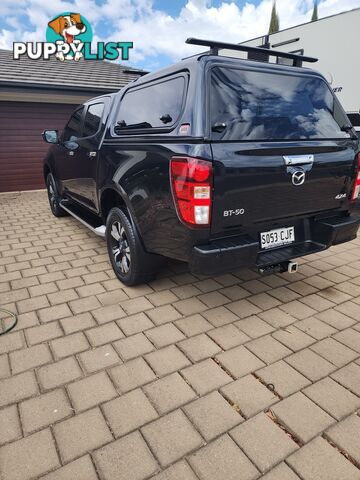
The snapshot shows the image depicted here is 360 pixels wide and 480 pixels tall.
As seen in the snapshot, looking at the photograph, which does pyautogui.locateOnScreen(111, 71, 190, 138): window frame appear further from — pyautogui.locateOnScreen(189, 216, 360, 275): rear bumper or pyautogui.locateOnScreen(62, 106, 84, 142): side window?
pyautogui.locateOnScreen(62, 106, 84, 142): side window

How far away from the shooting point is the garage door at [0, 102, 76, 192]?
9086 millimetres

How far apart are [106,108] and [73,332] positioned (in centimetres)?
256

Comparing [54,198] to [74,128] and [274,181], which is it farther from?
[274,181]

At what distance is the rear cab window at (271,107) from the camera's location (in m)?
2.41

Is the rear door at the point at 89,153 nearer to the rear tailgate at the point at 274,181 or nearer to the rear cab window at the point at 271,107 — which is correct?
the rear cab window at the point at 271,107

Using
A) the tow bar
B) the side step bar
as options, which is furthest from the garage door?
the tow bar

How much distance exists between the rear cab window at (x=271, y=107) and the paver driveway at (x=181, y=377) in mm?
1517

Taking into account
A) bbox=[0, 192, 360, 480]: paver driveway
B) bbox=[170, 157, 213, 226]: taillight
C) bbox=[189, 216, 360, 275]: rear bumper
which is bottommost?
bbox=[0, 192, 360, 480]: paver driveway

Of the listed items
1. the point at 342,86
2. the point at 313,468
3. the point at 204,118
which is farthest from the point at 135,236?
the point at 342,86

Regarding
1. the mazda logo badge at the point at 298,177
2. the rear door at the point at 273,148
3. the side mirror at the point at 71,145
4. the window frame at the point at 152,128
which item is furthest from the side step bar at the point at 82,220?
the mazda logo badge at the point at 298,177

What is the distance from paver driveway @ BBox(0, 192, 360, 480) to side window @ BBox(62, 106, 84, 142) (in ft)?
6.84

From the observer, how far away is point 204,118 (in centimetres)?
229

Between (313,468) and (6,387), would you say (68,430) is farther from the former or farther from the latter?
(313,468)

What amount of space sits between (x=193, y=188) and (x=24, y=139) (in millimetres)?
8745
